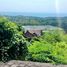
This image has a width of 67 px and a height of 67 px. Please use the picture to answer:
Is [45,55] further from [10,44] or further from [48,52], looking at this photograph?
[10,44]

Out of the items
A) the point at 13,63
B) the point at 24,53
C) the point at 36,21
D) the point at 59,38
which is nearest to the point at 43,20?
the point at 36,21

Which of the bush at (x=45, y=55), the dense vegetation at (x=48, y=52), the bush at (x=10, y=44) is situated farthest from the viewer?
the dense vegetation at (x=48, y=52)

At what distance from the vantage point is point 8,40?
7051 mm

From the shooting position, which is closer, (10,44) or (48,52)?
(10,44)

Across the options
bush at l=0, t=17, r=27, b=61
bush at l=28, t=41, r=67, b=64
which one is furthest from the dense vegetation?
bush at l=0, t=17, r=27, b=61

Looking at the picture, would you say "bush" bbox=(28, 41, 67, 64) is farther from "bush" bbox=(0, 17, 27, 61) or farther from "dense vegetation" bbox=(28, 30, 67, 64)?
"bush" bbox=(0, 17, 27, 61)

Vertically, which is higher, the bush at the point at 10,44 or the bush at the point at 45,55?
the bush at the point at 10,44

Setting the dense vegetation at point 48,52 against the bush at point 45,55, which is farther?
the dense vegetation at point 48,52

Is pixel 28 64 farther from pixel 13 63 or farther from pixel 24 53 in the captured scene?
pixel 24 53

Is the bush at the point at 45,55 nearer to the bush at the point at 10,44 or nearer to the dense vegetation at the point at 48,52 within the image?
the dense vegetation at the point at 48,52

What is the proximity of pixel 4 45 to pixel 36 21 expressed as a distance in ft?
168

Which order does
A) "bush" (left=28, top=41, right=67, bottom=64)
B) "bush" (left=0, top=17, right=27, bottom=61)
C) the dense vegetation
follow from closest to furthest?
"bush" (left=0, top=17, right=27, bottom=61) < "bush" (left=28, top=41, right=67, bottom=64) < the dense vegetation

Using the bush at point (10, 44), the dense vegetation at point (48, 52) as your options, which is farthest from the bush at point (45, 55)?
the bush at point (10, 44)

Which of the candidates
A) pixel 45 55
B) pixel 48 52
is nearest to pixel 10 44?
pixel 45 55
